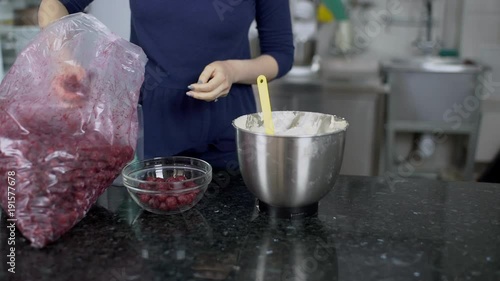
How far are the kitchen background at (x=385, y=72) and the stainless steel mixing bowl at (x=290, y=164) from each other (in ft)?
5.53

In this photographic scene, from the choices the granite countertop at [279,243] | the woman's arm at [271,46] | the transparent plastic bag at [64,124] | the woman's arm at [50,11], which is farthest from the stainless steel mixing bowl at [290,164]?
the woman's arm at [50,11]

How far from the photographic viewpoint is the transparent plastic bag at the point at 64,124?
0.75 meters

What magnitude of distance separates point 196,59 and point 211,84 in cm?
27

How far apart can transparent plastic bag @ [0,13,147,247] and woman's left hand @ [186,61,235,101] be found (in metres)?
0.11

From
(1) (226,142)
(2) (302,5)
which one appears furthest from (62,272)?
(2) (302,5)

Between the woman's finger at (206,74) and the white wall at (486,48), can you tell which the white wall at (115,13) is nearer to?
the woman's finger at (206,74)

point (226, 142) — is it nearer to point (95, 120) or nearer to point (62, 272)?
point (95, 120)

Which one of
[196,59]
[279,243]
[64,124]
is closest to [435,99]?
[196,59]

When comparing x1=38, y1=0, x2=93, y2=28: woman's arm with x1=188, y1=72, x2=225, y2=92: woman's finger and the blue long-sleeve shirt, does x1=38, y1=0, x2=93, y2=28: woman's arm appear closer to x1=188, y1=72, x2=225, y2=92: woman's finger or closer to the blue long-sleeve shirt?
the blue long-sleeve shirt

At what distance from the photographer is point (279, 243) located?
0.77 m

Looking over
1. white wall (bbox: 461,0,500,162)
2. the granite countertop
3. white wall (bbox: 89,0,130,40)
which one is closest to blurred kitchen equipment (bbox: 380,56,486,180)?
white wall (bbox: 461,0,500,162)

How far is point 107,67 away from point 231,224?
1.06 feet

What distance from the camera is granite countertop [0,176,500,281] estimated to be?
0.70 meters

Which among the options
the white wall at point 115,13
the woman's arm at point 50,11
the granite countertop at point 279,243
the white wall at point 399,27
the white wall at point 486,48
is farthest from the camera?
the white wall at point 399,27
